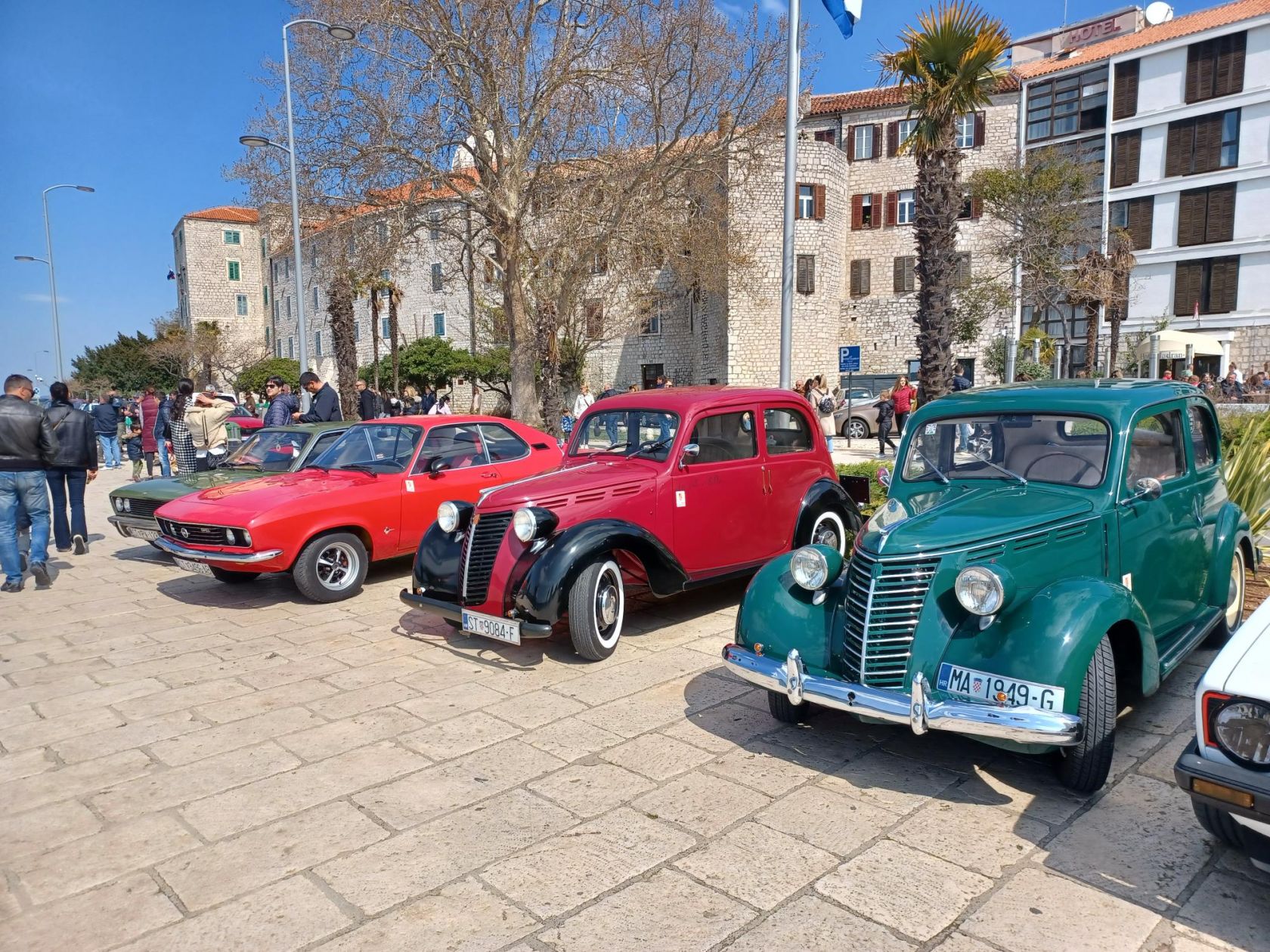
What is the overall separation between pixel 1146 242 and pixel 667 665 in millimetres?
38497

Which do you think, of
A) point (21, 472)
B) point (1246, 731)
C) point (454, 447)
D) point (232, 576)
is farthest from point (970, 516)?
point (21, 472)

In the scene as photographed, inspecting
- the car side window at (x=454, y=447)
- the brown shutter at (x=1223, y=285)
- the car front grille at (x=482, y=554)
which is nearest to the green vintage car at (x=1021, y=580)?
the car front grille at (x=482, y=554)

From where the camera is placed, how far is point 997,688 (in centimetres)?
338

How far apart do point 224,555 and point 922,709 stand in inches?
226

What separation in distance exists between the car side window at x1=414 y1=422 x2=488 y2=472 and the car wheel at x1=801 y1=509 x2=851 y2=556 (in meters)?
3.32

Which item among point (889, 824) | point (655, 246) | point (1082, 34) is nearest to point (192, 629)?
point (889, 824)

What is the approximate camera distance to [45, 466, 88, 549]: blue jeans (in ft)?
31.0

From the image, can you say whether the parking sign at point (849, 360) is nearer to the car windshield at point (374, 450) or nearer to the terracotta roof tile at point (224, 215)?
the car windshield at point (374, 450)

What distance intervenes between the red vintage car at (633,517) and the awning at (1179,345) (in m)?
24.1

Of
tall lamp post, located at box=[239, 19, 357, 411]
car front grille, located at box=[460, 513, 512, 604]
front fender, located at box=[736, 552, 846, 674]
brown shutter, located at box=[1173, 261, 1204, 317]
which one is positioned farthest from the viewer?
brown shutter, located at box=[1173, 261, 1204, 317]

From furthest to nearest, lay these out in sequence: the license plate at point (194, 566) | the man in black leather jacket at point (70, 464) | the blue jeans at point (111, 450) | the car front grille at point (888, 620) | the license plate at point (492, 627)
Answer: the blue jeans at point (111, 450)
the man in black leather jacket at point (70, 464)
the license plate at point (194, 566)
the license plate at point (492, 627)
the car front grille at point (888, 620)

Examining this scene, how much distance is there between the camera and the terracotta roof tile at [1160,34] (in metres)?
33.3

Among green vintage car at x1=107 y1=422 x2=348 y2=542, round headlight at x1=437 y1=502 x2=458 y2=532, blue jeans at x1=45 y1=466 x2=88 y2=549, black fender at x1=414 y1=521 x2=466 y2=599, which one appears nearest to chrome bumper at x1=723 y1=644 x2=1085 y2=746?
black fender at x1=414 y1=521 x2=466 y2=599

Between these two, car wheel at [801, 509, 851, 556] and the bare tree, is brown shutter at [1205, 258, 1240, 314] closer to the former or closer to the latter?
the bare tree
